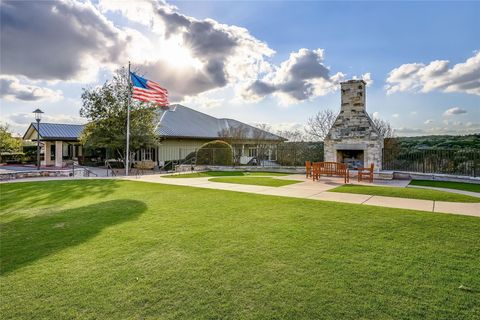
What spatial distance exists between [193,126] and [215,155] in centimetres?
1018

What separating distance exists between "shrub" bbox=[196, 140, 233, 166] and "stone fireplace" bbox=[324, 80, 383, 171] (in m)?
7.04

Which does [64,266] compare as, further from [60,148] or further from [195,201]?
[60,148]

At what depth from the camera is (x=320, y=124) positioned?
994 inches

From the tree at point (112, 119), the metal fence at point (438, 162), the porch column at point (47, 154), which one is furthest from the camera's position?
the porch column at point (47, 154)

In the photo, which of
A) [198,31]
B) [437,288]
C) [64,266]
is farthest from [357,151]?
[64,266]

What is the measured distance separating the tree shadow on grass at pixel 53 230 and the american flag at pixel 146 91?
9379mm

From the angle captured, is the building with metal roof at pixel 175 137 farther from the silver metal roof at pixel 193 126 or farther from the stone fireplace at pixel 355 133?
the stone fireplace at pixel 355 133

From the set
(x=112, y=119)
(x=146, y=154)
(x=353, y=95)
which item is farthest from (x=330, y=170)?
(x=146, y=154)

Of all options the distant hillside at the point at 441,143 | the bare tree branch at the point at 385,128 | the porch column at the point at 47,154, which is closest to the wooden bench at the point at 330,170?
the distant hillside at the point at 441,143

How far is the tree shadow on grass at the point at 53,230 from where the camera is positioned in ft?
13.6

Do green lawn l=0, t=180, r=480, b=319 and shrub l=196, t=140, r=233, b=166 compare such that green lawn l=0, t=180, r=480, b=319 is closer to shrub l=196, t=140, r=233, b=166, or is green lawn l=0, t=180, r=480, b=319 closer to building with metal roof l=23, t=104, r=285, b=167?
shrub l=196, t=140, r=233, b=166

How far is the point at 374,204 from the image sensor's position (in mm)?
7254

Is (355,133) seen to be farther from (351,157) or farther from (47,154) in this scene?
(47,154)

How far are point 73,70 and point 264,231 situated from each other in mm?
15429
